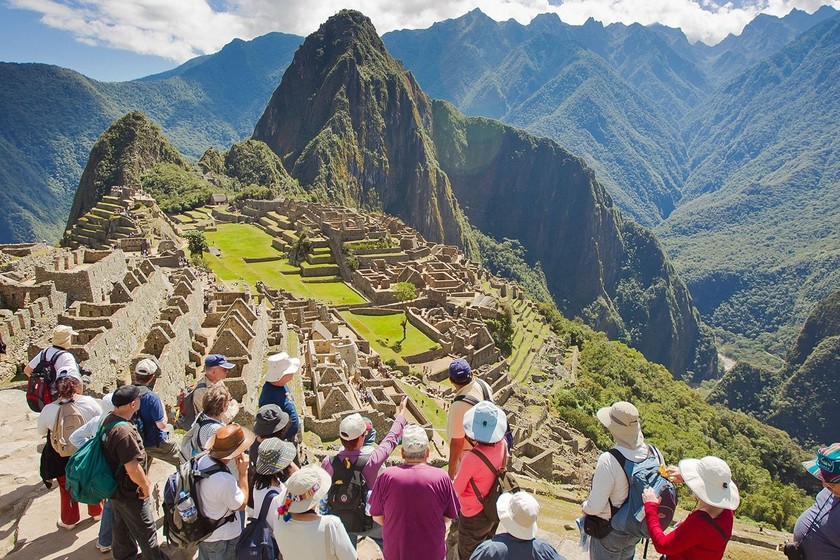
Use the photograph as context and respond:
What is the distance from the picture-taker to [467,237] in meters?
195

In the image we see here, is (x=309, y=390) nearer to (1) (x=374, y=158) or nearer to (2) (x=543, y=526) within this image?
(2) (x=543, y=526)

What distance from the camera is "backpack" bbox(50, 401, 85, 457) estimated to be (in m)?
6.93

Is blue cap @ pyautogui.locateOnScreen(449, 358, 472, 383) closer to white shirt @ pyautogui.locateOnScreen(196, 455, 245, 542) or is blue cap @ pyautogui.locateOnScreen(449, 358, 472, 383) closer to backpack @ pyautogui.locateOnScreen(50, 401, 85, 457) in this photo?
white shirt @ pyautogui.locateOnScreen(196, 455, 245, 542)

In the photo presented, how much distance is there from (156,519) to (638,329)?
193 metres

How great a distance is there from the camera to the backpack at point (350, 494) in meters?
6.15

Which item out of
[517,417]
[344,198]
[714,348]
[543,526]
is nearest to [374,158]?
[344,198]

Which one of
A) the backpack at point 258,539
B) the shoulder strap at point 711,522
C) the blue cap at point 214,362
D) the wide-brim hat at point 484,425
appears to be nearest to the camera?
the shoulder strap at point 711,522

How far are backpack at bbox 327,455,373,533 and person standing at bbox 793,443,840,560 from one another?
4.53m

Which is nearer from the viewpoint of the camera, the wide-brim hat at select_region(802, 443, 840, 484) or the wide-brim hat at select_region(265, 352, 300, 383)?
the wide-brim hat at select_region(802, 443, 840, 484)

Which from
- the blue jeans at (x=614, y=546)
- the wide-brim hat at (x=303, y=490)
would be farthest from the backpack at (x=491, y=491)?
the wide-brim hat at (x=303, y=490)

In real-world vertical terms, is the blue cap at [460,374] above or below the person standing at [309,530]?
above

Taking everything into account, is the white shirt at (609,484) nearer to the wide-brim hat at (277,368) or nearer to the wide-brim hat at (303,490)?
the wide-brim hat at (303,490)

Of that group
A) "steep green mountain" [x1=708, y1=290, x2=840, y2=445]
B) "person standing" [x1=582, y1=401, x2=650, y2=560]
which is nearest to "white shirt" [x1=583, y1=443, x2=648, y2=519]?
"person standing" [x1=582, y1=401, x2=650, y2=560]

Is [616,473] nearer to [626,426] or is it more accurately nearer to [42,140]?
[626,426]
